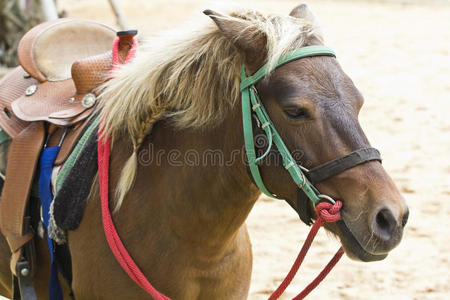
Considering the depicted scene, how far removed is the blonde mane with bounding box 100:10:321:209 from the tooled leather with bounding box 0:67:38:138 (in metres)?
0.58

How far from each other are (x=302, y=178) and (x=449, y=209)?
10.3 ft

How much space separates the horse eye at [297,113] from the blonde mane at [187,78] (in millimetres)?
139

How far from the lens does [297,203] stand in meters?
1.54

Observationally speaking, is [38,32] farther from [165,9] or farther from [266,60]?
[165,9]

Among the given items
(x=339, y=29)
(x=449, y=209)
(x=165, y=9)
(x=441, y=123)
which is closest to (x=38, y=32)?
(x=449, y=209)

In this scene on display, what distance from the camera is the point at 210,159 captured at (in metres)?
1.72

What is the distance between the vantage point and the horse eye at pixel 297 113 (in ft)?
4.76

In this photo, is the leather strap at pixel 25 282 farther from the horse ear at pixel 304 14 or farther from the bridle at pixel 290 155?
the horse ear at pixel 304 14

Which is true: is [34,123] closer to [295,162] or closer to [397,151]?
[295,162]

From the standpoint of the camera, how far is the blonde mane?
5.18ft

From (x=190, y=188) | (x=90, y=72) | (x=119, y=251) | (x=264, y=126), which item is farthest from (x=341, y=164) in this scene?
(x=90, y=72)

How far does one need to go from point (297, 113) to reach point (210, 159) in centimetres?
39

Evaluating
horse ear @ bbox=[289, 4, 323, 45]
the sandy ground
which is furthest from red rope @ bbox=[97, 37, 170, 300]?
horse ear @ bbox=[289, 4, 323, 45]

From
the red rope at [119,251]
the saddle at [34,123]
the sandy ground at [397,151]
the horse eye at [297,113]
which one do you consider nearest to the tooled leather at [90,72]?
the saddle at [34,123]
